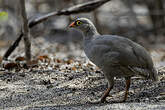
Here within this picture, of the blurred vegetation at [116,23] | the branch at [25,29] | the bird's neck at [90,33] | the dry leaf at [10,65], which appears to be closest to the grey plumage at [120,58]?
the bird's neck at [90,33]

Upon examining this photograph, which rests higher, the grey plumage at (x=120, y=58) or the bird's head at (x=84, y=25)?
the bird's head at (x=84, y=25)

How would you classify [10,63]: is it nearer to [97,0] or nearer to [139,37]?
[97,0]

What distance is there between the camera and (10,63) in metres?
6.64

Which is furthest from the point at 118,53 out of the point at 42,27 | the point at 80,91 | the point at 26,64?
the point at 42,27

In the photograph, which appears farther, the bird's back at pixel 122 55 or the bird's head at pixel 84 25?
the bird's head at pixel 84 25

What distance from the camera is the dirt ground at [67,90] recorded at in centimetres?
460

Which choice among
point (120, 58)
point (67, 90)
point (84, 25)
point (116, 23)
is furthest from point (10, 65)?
point (116, 23)

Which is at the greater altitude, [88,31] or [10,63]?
[88,31]

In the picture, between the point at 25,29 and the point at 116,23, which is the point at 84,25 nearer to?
the point at 25,29

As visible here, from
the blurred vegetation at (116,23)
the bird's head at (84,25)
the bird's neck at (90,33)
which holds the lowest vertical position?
the blurred vegetation at (116,23)

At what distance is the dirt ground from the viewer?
15.1 ft

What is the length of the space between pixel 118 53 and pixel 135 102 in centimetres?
78

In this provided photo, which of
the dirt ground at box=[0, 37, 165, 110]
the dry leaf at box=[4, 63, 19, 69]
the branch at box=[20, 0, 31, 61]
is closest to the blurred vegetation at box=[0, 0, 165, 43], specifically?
the branch at box=[20, 0, 31, 61]

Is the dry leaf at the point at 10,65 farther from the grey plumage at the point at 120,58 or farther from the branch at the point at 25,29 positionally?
the grey plumage at the point at 120,58
